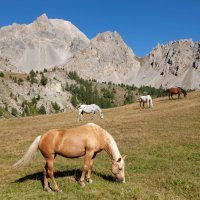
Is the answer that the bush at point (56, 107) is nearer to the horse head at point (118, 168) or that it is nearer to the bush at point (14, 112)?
the bush at point (14, 112)

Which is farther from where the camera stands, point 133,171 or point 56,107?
point 56,107

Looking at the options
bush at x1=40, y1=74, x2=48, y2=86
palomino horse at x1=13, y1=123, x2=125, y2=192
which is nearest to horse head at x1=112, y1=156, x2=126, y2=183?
palomino horse at x1=13, y1=123, x2=125, y2=192

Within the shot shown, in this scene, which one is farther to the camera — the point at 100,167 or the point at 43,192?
the point at 100,167

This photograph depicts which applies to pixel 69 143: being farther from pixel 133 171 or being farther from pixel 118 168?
pixel 133 171

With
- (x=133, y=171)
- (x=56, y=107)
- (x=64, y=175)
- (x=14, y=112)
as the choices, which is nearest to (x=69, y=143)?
(x=64, y=175)

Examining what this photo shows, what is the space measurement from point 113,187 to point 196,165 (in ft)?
23.4

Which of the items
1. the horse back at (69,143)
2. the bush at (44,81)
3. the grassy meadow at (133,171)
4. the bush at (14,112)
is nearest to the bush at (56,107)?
the bush at (44,81)

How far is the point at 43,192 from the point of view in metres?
15.4

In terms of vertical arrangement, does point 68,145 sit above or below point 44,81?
below

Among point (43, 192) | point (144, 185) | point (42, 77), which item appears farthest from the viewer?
point (42, 77)

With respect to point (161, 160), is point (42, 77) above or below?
above

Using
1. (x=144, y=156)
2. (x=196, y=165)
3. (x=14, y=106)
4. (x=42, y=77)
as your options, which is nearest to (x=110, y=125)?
(x=144, y=156)

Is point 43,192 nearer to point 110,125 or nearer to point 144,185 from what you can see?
point 144,185

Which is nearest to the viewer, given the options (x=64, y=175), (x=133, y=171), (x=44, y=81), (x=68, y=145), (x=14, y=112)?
(x=68, y=145)
